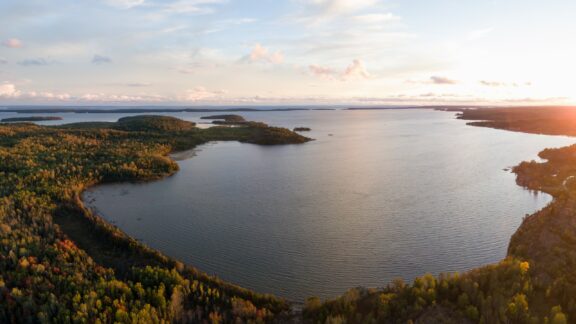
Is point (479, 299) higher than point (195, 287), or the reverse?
point (479, 299)

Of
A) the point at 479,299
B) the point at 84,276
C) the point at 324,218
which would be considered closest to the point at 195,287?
the point at 84,276

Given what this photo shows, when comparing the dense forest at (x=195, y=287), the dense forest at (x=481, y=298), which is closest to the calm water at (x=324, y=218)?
the dense forest at (x=195, y=287)

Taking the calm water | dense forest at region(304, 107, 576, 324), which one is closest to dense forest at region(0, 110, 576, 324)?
dense forest at region(304, 107, 576, 324)

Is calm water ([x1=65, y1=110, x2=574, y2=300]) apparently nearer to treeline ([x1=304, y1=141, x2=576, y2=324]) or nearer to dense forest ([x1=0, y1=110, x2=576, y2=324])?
dense forest ([x1=0, y1=110, x2=576, y2=324])

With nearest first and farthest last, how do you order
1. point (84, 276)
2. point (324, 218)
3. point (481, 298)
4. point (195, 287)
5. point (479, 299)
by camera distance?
point (481, 298) → point (479, 299) → point (195, 287) → point (84, 276) → point (324, 218)

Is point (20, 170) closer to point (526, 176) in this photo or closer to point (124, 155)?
point (124, 155)

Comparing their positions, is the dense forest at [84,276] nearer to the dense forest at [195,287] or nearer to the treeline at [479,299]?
the dense forest at [195,287]

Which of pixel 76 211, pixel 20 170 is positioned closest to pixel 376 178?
pixel 76 211

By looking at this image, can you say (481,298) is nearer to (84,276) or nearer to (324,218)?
(324,218)
